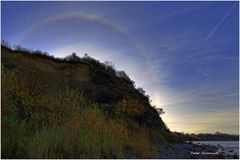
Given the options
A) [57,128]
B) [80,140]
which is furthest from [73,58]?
[80,140]

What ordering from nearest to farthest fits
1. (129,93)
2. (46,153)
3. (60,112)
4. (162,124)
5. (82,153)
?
(46,153)
(82,153)
(60,112)
(129,93)
(162,124)

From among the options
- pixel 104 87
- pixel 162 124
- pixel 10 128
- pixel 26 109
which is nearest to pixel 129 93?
pixel 104 87

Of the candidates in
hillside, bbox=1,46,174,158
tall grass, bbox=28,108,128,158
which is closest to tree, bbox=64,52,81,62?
hillside, bbox=1,46,174,158

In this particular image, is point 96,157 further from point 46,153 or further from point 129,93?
point 129,93

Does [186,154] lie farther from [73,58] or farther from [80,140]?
[73,58]

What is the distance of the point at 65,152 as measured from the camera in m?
9.52

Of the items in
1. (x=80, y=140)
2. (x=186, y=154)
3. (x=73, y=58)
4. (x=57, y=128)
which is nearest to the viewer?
(x=80, y=140)

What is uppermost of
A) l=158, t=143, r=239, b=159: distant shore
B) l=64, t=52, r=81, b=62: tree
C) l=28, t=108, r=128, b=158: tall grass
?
l=64, t=52, r=81, b=62: tree

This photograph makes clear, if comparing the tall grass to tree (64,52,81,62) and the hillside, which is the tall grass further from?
tree (64,52,81,62)

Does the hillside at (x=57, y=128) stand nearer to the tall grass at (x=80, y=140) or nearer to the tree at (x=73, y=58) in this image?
the tall grass at (x=80, y=140)

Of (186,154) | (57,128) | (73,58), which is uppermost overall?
(73,58)

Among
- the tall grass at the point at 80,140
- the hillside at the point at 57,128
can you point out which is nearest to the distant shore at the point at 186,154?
the hillside at the point at 57,128

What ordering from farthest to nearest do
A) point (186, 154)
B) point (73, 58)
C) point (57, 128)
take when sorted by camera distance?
point (73, 58)
point (186, 154)
point (57, 128)

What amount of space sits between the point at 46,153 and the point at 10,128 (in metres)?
1.49
